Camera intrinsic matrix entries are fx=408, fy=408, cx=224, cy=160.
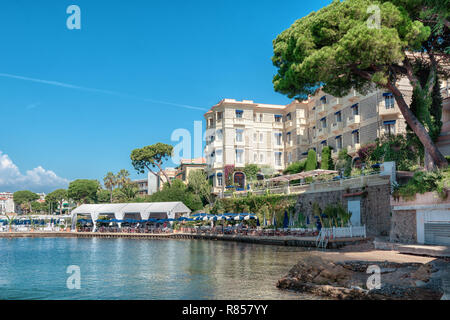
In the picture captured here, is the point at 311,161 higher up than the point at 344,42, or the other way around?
the point at 344,42

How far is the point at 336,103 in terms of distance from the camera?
43156 mm

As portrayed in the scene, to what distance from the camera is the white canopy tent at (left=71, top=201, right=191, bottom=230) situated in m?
51.4

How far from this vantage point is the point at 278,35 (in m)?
26.4

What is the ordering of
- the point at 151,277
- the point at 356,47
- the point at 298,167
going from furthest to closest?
the point at 298,167 → the point at 356,47 → the point at 151,277

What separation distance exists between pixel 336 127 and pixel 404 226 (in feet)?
72.8

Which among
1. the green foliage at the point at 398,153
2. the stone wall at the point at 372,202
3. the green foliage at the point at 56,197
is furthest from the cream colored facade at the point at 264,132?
the green foliage at the point at 56,197

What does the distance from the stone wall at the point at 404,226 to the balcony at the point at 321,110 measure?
963 inches

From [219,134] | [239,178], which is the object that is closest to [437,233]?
[239,178]

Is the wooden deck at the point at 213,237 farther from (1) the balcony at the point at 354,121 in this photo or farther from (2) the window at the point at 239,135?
(2) the window at the point at 239,135

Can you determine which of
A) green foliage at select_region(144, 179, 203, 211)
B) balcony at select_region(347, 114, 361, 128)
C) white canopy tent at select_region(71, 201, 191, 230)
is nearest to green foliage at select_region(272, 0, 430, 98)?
balcony at select_region(347, 114, 361, 128)

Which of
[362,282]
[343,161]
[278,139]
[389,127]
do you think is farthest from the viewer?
[278,139]

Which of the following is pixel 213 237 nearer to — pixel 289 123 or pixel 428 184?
pixel 289 123

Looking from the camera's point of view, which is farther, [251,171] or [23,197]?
[23,197]
